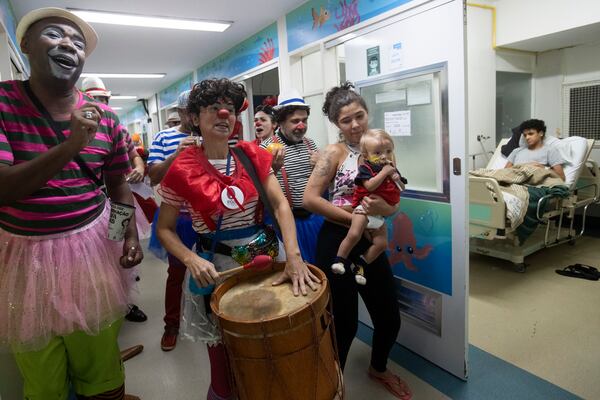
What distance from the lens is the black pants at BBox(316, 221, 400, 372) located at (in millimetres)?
1785

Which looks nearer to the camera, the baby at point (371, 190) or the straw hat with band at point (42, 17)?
the straw hat with band at point (42, 17)

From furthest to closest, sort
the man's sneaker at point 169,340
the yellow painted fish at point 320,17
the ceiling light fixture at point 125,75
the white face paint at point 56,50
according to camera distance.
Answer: the ceiling light fixture at point 125,75, the yellow painted fish at point 320,17, the man's sneaker at point 169,340, the white face paint at point 56,50

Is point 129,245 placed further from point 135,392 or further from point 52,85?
point 135,392

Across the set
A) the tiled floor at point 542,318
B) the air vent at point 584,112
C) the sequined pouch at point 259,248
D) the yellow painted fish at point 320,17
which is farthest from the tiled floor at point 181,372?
the air vent at point 584,112

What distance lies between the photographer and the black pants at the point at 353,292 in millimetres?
1785

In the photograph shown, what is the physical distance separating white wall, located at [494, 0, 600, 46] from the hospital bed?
1194 millimetres

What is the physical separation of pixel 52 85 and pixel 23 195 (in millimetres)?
370

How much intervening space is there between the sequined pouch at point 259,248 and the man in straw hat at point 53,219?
0.41m

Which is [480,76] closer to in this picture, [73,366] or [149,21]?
[149,21]

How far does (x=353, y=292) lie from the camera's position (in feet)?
5.89

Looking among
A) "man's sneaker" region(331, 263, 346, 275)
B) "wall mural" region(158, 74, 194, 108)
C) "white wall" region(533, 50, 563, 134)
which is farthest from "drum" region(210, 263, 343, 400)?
"wall mural" region(158, 74, 194, 108)

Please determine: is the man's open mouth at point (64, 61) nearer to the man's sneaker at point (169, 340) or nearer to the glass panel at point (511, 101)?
the man's sneaker at point (169, 340)

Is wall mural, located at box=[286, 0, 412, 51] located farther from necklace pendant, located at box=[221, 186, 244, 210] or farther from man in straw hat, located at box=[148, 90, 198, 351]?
necklace pendant, located at box=[221, 186, 244, 210]

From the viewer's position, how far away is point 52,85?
1192 mm
